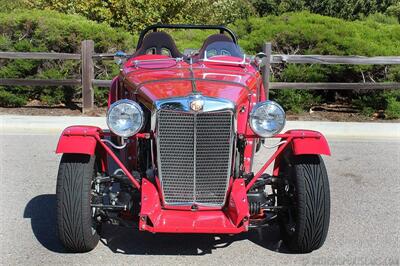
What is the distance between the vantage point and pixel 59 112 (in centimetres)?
1141

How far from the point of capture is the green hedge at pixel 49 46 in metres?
11.7

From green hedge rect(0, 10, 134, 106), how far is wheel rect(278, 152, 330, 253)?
753cm

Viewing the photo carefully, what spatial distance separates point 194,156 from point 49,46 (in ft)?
27.0

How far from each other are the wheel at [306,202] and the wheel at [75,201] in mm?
1574

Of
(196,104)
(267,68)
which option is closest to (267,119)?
(196,104)

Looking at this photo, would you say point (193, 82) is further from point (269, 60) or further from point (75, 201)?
point (269, 60)

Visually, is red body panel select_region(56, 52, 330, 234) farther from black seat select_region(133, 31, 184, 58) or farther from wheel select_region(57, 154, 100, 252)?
black seat select_region(133, 31, 184, 58)

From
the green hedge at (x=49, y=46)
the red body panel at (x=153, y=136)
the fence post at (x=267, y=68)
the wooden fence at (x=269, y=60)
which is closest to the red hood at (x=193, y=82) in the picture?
the red body panel at (x=153, y=136)

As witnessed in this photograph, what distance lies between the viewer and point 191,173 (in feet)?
14.9

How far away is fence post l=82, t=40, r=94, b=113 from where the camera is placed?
1098 cm

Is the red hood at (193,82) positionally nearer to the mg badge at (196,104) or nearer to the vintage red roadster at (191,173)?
the vintage red roadster at (191,173)

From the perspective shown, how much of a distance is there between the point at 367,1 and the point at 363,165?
18.5 metres

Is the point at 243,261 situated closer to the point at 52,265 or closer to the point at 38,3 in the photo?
the point at 52,265

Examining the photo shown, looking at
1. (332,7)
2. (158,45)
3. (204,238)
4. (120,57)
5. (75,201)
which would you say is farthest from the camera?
(332,7)
